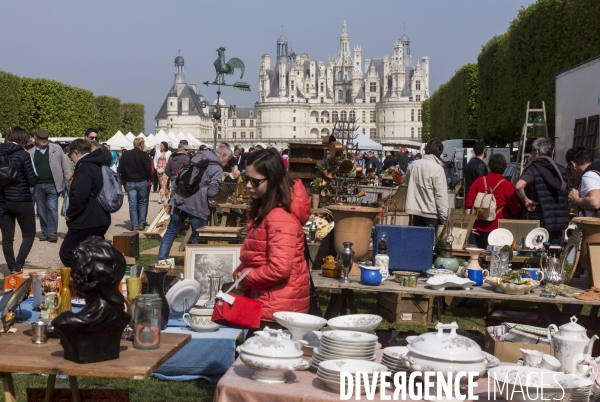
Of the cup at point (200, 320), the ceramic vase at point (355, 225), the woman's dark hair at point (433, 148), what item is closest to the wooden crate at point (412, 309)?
the ceramic vase at point (355, 225)

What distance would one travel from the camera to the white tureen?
9.90 ft

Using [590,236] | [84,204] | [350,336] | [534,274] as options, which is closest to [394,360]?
[350,336]

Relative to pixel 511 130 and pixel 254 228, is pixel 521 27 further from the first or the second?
pixel 254 228

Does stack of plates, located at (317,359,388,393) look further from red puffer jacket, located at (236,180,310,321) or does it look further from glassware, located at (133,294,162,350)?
red puffer jacket, located at (236,180,310,321)

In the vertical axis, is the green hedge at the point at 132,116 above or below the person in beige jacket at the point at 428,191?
above

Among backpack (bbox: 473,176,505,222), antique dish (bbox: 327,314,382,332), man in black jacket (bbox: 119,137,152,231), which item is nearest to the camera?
antique dish (bbox: 327,314,382,332)

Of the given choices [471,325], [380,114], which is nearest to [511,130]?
[471,325]

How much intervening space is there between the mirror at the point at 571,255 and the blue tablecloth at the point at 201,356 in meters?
2.15

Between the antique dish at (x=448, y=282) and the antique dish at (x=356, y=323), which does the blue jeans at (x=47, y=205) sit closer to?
the antique dish at (x=448, y=282)

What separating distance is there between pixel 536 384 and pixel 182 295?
283 cm

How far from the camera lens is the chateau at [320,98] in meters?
127

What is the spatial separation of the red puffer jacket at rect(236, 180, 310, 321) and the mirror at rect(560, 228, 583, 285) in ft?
5.94

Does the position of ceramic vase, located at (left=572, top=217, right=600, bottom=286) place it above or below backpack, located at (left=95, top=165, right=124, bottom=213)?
below

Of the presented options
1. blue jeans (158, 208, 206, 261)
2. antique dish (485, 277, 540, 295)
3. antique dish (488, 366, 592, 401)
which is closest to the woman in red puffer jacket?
antique dish (488, 366, 592, 401)
